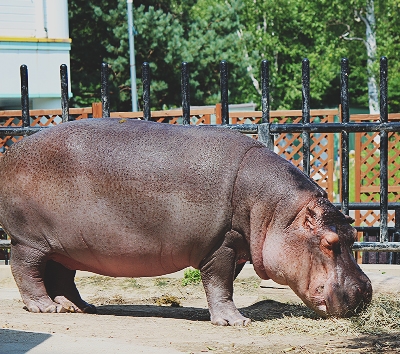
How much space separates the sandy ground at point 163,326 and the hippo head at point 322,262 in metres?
0.29

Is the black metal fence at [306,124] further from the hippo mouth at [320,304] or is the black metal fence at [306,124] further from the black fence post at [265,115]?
the hippo mouth at [320,304]

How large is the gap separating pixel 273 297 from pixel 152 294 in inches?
45.5

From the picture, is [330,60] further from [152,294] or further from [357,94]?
[152,294]

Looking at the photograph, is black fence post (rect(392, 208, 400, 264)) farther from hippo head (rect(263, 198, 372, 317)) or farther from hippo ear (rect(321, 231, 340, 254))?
hippo ear (rect(321, 231, 340, 254))

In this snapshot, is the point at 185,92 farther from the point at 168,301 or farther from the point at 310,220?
the point at 310,220

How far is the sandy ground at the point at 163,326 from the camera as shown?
488 centimetres

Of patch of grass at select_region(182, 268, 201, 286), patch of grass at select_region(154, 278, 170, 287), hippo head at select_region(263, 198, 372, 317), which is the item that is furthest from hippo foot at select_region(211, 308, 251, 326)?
patch of grass at select_region(154, 278, 170, 287)

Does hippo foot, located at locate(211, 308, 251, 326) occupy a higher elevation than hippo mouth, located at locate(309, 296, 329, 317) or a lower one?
lower

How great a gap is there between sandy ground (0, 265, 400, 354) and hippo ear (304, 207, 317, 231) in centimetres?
67

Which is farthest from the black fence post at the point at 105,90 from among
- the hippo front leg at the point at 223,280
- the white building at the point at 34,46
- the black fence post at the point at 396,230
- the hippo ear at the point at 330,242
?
the white building at the point at 34,46

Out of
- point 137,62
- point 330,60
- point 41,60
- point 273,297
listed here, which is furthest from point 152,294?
point 330,60

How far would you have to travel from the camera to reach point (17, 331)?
17.1 feet

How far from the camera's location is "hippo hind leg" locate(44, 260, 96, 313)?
247 inches

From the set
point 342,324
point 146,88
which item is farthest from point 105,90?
point 342,324
